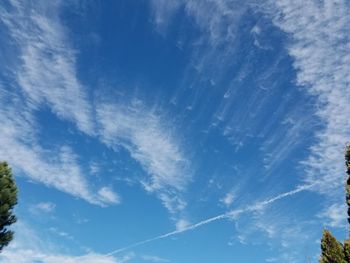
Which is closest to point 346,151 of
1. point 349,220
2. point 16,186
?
point 349,220

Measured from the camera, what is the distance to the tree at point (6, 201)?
29.1m

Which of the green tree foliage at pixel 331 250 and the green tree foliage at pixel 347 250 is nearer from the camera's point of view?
the green tree foliage at pixel 347 250

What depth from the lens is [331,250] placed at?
26781mm

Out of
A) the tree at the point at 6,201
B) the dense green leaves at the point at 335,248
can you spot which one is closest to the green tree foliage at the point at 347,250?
the dense green leaves at the point at 335,248

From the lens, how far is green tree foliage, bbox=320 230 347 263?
2623 centimetres

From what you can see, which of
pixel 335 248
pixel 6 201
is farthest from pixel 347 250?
pixel 6 201

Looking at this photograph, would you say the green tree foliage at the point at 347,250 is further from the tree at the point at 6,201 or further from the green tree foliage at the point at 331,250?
the tree at the point at 6,201

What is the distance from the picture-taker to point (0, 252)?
2900 centimetres

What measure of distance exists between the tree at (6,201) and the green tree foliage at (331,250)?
2421cm

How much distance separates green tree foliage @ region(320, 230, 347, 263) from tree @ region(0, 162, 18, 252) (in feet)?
79.4

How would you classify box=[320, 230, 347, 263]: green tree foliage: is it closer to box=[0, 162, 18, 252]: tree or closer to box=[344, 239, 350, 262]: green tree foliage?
box=[344, 239, 350, 262]: green tree foliage

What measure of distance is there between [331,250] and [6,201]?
2506 centimetres

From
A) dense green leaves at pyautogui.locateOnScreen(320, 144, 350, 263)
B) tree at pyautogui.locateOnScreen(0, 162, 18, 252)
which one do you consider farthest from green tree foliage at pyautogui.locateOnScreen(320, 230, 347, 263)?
tree at pyautogui.locateOnScreen(0, 162, 18, 252)

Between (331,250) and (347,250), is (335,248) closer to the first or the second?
(331,250)
